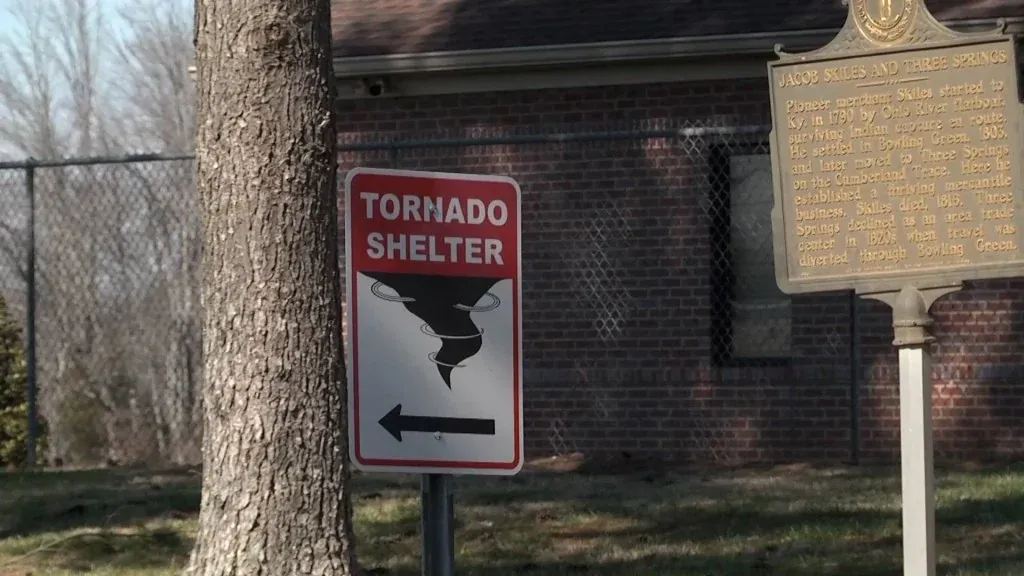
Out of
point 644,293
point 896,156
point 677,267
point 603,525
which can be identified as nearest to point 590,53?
point 677,267

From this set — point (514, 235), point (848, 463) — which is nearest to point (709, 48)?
point (848, 463)

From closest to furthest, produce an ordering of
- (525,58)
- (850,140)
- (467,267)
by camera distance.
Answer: (467,267)
(850,140)
(525,58)

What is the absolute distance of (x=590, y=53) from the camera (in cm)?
1165

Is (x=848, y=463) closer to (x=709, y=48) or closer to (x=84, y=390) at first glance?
(x=709, y=48)

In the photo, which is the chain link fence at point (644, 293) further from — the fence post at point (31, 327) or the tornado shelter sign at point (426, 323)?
the tornado shelter sign at point (426, 323)

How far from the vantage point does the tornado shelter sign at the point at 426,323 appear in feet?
16.2

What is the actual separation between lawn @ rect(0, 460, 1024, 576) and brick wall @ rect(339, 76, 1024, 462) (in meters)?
1.37

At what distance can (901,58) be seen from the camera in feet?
17.4

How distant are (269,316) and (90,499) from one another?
4392 millimetres

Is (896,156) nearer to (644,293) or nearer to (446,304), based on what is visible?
(446,304)

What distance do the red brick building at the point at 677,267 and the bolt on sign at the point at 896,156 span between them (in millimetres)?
5758

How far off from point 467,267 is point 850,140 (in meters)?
1.47

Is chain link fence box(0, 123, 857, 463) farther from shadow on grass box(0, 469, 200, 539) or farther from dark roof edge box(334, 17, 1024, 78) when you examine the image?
shadow on grass box(0, 469, 200, 539)

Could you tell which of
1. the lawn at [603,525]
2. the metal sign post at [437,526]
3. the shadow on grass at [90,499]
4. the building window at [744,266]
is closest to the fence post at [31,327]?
the shadow on grass at [90,499]
